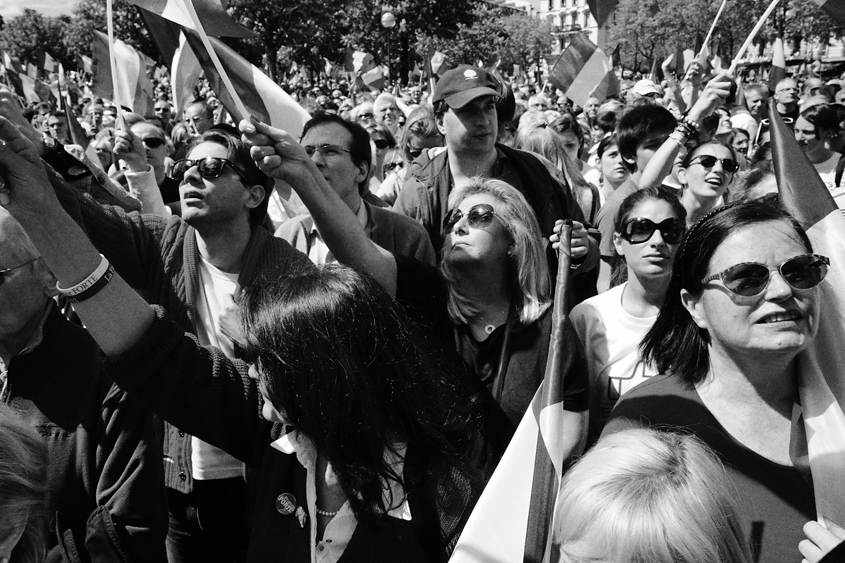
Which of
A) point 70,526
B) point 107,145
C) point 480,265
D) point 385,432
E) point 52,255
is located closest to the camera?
point 52,255

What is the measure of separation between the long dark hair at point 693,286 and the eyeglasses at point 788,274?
0.27 feet

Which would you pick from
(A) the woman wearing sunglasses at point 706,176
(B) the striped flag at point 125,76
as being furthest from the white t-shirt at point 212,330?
(B) the striped flag at point 125,76

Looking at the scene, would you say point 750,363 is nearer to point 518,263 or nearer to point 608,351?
point 608,351

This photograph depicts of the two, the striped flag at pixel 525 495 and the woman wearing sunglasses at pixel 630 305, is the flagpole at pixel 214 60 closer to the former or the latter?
the striped flag at pixel 525 495

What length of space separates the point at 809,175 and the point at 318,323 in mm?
1447

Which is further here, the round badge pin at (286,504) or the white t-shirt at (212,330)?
the white t-shirt at (212,330)

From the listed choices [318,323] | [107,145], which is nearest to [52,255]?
[318,323]

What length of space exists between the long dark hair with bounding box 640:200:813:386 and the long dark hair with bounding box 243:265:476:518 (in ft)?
2.38

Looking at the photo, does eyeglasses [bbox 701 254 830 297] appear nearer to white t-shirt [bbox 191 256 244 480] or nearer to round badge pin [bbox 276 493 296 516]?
round badge pin [bbox 276 493 296 516]

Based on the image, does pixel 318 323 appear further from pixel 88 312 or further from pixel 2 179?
pixel 2 179

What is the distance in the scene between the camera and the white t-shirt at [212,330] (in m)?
2.66

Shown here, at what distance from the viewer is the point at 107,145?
21.0ft

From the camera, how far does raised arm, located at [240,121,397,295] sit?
89.3 inches

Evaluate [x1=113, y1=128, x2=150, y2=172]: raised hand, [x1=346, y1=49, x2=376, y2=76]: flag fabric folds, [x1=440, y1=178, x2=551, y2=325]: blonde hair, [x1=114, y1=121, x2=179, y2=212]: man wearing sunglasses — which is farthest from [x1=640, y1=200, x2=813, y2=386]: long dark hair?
[x1=346, y1=49, x2=376, y2=76]: flag fabric folds
